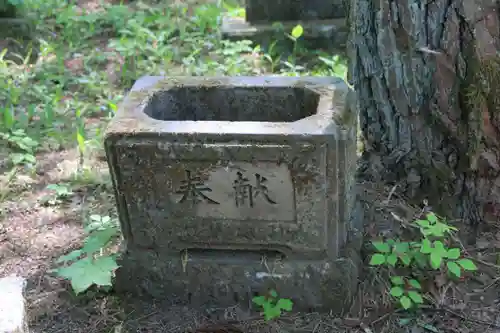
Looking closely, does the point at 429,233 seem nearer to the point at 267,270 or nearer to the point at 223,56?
the point at 267,270

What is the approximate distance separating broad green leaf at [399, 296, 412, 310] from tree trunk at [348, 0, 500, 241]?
0.64m

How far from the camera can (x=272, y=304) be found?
240 centimetres

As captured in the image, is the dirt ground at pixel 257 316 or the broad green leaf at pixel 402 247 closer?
the dirt ground at pixel 257 316

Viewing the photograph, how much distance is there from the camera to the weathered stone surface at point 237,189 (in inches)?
85.8

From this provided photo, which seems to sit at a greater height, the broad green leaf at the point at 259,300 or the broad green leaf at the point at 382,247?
the broad green leaf at the point at 382,247

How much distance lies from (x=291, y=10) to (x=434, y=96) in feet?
8.31

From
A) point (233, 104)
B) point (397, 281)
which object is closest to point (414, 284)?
point (397, 281)

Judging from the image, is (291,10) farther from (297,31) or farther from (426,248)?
(426,248)

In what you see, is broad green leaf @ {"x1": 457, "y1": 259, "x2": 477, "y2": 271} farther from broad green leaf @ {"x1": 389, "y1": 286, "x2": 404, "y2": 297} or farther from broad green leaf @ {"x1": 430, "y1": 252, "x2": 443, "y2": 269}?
broad green leaf @ {"x1": 389, "y1": 286, "x2": 404, "y2": 297}

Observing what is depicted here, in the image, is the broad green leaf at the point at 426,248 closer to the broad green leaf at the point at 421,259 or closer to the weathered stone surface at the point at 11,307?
the broad green leaf at the point at 421,259

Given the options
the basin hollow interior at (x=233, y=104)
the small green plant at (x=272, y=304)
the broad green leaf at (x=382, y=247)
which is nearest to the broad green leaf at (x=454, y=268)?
the broad green leaf at (x=382, y=247)

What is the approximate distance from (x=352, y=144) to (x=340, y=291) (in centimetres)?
58

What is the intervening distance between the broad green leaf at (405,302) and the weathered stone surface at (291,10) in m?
3.15

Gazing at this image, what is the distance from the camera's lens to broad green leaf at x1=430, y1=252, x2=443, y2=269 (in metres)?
2.33
